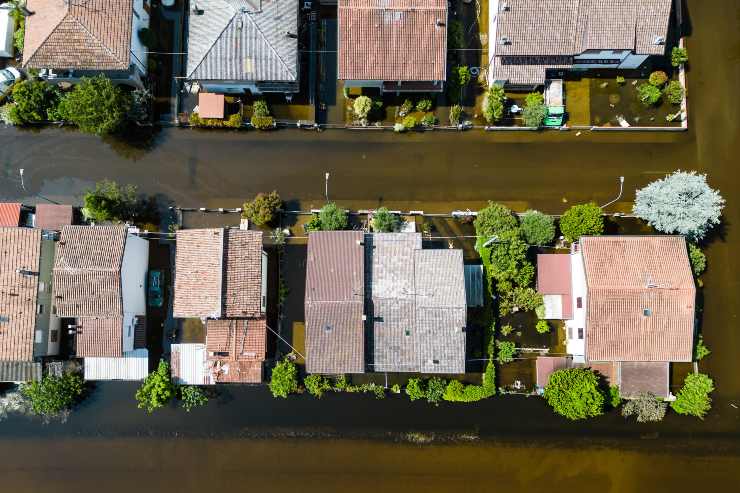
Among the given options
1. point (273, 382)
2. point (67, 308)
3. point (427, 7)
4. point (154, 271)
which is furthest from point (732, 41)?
point (67, 308)

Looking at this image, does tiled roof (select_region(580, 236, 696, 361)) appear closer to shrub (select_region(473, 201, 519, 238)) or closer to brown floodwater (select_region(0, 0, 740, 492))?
shrub (select_region(473, 201, 519, 238))

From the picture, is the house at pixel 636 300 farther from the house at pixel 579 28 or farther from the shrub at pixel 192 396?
the shrub at pixel 192 396

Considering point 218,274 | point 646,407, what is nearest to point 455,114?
point 218,274

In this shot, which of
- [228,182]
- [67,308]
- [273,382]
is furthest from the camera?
[228,182]

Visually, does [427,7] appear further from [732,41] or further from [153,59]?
[732,41]

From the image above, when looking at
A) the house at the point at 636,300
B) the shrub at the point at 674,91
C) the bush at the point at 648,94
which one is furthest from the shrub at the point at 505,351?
the shrub at the point at 674,91

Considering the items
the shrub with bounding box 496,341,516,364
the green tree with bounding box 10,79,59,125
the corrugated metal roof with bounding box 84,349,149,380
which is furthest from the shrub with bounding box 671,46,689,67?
the green tree with bounding box 10,79,59,125

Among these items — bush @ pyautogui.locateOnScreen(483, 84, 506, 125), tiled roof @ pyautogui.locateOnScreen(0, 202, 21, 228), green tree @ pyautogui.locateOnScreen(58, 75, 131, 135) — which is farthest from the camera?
bush @ pyautogui.locateOnScreen(483, 84, 506, 125)
